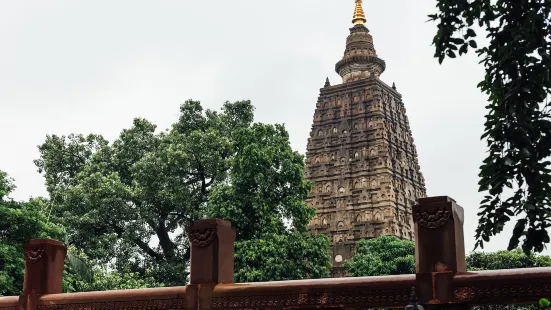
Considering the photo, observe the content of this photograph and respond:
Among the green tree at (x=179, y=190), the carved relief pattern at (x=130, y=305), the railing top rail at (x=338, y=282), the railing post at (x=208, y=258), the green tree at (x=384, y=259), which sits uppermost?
the green tree at (x=179, y=190)

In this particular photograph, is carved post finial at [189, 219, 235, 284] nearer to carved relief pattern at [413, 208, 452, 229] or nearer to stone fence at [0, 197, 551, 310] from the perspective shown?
stone fence at [0, 197, 551, 310]

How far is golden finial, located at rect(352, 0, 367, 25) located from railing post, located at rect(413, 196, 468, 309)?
45864mm

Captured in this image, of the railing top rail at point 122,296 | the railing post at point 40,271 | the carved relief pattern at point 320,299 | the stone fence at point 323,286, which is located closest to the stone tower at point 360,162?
the railing post at point 40,271

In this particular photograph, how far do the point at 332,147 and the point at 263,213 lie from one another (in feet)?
61.9

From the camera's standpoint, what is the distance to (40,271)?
1014 centimetres

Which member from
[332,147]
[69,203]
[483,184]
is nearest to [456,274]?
[483,184]

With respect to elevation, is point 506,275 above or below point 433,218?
below

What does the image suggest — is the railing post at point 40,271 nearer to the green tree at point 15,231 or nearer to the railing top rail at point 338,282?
the railing top rail at point 338,282

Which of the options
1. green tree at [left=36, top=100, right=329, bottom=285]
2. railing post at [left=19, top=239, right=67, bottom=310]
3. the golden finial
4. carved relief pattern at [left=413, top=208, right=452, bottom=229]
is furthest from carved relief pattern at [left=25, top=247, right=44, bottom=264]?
the golden finial

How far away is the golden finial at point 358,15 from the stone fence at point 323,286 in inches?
1751

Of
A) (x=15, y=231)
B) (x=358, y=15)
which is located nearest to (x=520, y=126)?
(x=15, y=231)

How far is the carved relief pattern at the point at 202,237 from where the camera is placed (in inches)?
356

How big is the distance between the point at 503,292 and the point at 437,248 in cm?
73

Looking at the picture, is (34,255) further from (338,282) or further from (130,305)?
(338,282)
